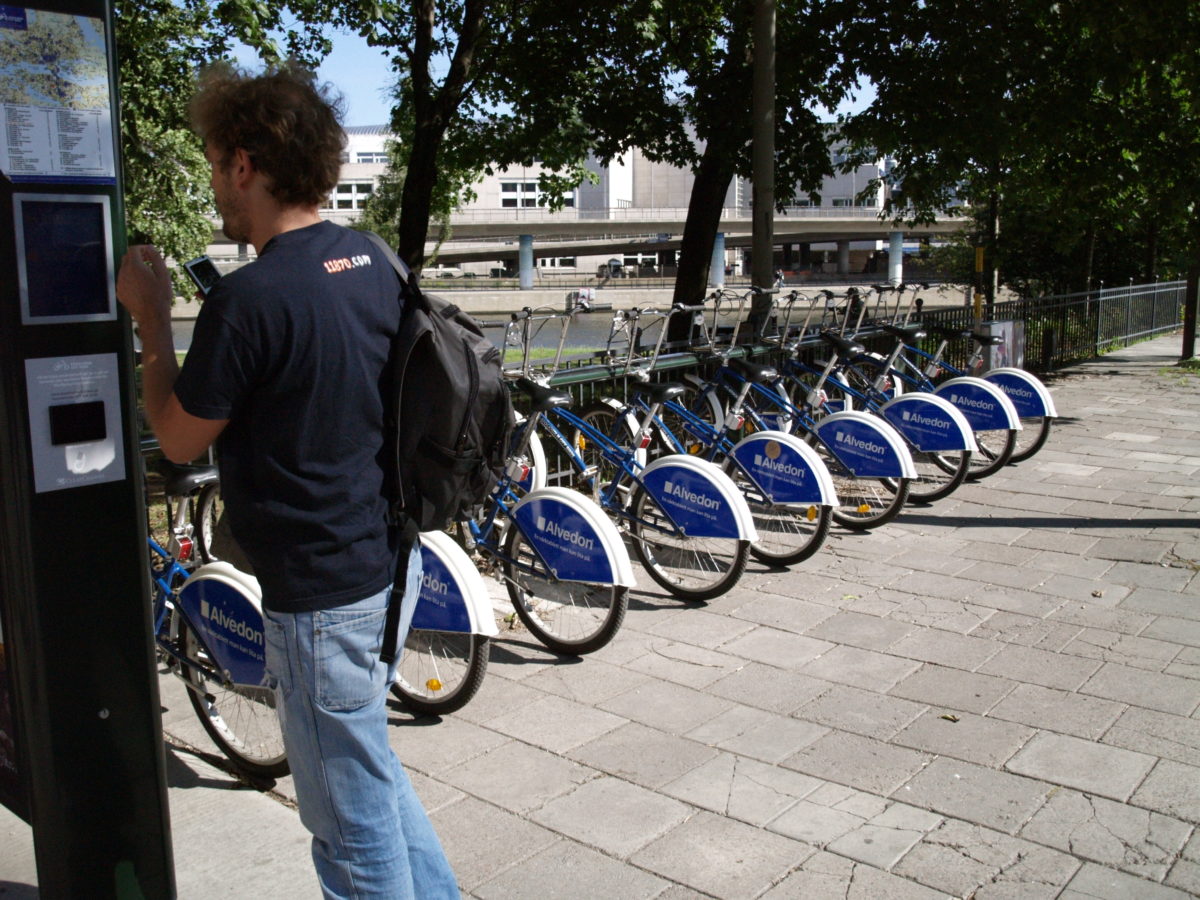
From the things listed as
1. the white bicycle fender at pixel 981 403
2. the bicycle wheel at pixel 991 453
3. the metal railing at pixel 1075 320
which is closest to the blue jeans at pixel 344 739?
the white bicycle fender at pixel 981 403

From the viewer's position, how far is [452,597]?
4082 mm

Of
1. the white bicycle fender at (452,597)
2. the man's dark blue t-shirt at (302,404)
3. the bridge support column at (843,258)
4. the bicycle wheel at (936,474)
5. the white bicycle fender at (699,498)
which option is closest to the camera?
the man's dark blue t-shirt at (302,404)

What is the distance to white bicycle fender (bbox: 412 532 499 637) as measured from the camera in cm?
405

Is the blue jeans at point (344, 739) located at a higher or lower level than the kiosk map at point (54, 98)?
lower

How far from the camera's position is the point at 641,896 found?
119 inches

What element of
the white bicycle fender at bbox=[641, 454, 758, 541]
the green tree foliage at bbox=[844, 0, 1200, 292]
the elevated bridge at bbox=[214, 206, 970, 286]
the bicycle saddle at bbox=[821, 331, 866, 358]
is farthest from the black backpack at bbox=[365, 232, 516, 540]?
the elevated bridge at bbox=[214, 206, 970, 286]

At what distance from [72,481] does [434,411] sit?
0.78 meters

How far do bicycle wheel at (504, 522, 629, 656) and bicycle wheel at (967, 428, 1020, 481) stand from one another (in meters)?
4.23

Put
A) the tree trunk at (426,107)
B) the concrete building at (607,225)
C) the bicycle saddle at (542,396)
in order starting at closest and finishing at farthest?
the bicycle saddle at (542,396)
the tree trunk at (426,107)
the concrete building at (607,225)

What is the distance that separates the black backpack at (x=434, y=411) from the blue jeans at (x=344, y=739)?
133 millimetres

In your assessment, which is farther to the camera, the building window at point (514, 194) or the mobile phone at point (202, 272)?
the building window at point (514, 194)

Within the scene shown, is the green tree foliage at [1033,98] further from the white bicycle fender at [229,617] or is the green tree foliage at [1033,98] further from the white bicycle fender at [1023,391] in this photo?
the white bicycle fender at [229,617]

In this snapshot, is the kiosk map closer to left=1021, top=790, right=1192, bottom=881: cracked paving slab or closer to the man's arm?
the man's arm

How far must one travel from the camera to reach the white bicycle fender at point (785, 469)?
19.5 ft
